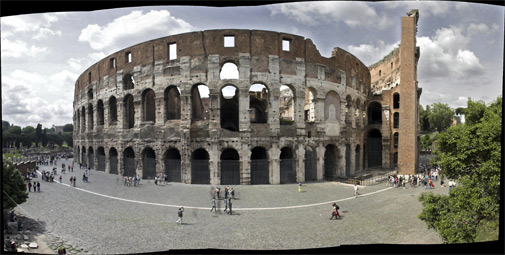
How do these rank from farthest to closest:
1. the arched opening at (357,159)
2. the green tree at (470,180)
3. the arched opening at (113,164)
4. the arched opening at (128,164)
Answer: the arched opening at (357,159)
the arched opening at (113,164)
the arched opening at (128,164)
the green tree at (470,180)

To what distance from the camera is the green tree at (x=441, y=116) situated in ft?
85.0

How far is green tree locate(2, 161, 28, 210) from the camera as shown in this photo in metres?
7.62

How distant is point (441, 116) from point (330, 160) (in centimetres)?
1649

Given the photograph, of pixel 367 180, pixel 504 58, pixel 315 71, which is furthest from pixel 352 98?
pixel 504 58

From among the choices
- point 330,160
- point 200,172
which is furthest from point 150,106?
point 330,160

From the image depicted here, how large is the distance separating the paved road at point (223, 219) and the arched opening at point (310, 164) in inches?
149

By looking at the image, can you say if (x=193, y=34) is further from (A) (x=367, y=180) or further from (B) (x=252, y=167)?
(A) (x=367, y=180)

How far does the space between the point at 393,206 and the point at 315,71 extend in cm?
1131

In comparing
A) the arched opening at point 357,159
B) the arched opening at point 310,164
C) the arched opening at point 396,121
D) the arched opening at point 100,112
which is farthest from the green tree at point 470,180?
the arched opening at point 100,112

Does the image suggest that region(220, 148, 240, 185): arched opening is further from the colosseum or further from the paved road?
the paved road

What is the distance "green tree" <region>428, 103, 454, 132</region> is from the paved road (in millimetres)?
15816

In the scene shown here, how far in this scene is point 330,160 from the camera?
67.8 feet

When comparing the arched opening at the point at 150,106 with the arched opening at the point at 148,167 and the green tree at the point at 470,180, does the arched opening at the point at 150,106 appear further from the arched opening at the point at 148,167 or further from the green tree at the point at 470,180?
the green tree at the point at 470,180

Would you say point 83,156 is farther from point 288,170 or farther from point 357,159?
point 357,159
